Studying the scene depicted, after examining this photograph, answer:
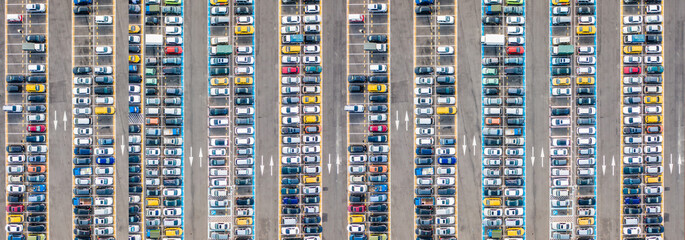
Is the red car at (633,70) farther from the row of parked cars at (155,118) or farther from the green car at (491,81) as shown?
the row of parked cars at (155,118)

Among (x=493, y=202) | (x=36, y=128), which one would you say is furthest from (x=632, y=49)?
(x=36, y=128)

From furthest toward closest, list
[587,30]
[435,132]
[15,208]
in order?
[435,132]
[15,208]
[587,30]

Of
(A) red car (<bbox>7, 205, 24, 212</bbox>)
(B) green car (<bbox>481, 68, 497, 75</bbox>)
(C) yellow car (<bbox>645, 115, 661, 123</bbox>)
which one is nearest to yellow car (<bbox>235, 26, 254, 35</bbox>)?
(B) green car (<bbox>481, 68, 497, 75</bbox>)

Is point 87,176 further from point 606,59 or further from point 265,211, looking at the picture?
point 606,59

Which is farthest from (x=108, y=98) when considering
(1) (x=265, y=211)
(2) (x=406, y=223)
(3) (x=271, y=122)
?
(2) (x=406, y=223)

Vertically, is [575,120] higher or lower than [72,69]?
lower

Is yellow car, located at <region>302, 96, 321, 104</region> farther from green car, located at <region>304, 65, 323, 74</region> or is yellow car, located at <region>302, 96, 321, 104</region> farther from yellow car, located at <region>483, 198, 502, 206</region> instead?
yellow car, located at <region>483, 198, 502, 206</region>

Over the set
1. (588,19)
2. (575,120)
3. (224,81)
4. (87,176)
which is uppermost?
(588,19)

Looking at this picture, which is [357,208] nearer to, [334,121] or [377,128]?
[377,128]
